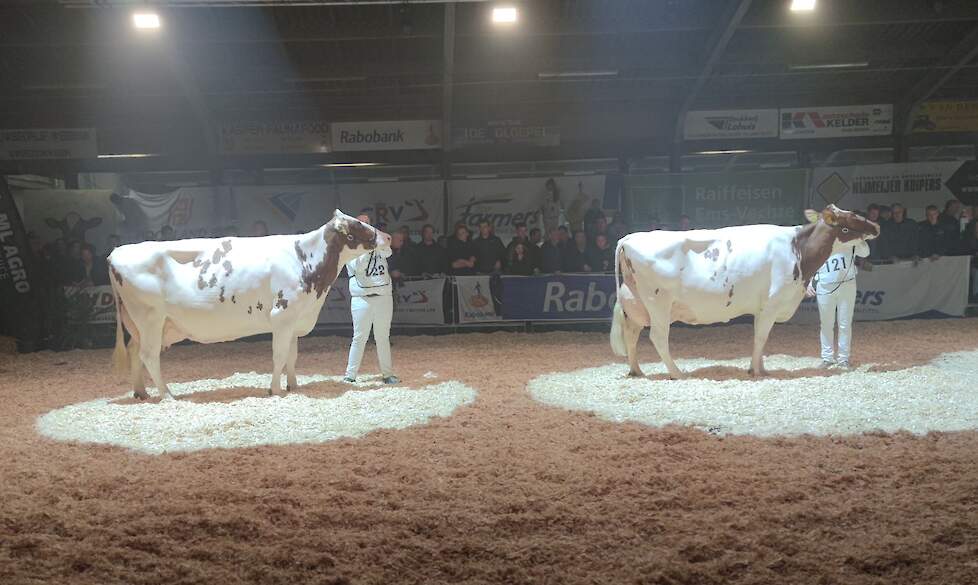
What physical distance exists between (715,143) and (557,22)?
15.6 ft

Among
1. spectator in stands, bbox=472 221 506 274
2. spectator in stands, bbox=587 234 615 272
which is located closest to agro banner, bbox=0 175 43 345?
spectator in stands, bbox=472 221 506 274

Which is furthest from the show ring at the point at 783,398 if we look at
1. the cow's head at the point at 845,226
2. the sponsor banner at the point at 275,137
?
the sponsor banner at the point at 275,137

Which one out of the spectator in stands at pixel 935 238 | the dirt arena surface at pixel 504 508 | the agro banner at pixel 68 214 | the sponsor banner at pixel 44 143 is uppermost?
the sponsor banner at pixel 44 143

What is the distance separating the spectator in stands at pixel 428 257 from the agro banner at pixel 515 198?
211 cm

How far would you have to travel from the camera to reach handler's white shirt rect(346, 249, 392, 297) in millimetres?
8367

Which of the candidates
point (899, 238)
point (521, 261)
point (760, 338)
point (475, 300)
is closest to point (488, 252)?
point (521, 261)

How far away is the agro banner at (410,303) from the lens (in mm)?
13172

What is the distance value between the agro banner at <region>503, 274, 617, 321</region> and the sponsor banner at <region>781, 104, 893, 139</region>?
18.7 ft

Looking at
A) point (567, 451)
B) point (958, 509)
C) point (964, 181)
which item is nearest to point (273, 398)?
point (567, 451)

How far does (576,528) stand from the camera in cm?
406

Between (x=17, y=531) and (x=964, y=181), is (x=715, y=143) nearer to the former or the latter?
(x=964, y=181)

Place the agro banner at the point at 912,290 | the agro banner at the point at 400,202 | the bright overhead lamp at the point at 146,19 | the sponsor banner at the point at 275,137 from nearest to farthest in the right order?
the bright overhead lamp at the point at 146,19 → the agro banner at the point at 912,290 → the agro banner at the point at 400,202 → the sponsor banner at the point at 275,137

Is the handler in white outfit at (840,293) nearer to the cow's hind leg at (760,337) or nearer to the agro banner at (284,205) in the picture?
the cow's hind leg at (760,337)

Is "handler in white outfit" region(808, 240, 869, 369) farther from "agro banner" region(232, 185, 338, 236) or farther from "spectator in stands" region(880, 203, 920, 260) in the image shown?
"agro banner" region(232, 185, 338, 236)
